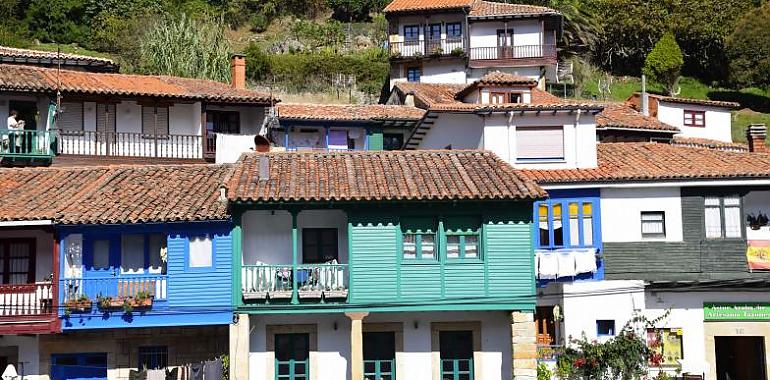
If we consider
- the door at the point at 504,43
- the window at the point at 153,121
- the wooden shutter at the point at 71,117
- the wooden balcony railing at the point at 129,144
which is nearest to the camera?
the wooden balcony railing at the point at 129,144

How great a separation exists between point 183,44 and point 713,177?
32925mm

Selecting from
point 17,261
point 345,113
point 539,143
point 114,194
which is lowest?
point 17,261

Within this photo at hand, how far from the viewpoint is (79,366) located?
25.1 m

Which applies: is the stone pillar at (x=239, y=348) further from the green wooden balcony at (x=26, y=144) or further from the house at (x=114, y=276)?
the green wooden balcony at (x=26, y=144)

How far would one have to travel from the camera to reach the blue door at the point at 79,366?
2519 centimetres

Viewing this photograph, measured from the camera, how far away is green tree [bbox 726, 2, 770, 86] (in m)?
61.8

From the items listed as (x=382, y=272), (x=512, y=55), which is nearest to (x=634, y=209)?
(x=382, y=272)

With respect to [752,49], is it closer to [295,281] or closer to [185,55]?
[185,55]

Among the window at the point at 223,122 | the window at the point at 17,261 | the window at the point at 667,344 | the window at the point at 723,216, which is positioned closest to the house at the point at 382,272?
the window at the point at 667,344

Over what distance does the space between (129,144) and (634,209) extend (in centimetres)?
1804

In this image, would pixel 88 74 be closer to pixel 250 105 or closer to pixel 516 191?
pixel 250 105

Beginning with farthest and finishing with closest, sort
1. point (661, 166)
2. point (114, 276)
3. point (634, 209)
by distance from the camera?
point (661, 166) → point (634, 209) → point (114, 276)

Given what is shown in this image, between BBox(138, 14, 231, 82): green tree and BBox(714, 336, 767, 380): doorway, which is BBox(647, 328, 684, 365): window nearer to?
BBox(714, 336, 767, 380): doorway

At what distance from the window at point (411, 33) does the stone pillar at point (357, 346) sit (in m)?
33.5
